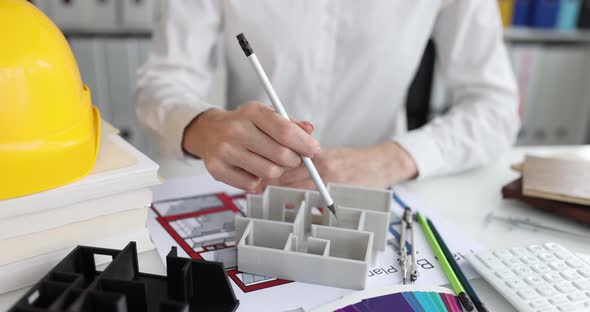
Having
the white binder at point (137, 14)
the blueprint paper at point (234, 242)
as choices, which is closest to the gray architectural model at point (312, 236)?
the blueprint paper at point (234, 242)

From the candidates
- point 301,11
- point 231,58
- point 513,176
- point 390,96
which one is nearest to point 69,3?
point 231,58

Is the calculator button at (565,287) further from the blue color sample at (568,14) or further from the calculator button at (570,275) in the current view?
the blue color sample at (568,14)

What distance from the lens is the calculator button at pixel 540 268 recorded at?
58 centimetres

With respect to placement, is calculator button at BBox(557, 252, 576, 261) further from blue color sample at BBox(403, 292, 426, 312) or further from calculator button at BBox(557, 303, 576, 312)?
blue color sample at BBox(403, 292, 426, 312)

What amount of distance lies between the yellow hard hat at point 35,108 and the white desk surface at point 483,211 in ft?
0.41

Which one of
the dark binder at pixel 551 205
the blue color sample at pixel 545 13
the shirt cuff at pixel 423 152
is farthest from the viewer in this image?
the blue color sample at pixel 545 13

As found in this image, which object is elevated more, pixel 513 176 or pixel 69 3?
pixel 69 3

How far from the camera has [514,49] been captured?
227 centimetres

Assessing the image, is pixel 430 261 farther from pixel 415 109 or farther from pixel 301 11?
pixel 415 109

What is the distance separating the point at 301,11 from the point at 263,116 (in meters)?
0.45

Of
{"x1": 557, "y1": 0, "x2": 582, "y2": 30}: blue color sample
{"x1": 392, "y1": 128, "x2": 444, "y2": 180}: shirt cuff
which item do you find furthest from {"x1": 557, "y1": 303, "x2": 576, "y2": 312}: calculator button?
{"x1": 557, "y1": 0, "x2": 582, "y2": 30}: blue color sample

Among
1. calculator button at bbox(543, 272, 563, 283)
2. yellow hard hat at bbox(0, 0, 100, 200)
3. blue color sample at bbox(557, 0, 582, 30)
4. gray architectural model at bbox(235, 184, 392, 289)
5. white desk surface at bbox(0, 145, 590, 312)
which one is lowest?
white desk surface at bbox(0, 145, 590, 312)

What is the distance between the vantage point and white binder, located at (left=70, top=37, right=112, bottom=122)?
184 cm

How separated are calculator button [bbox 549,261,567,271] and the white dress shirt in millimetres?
320
